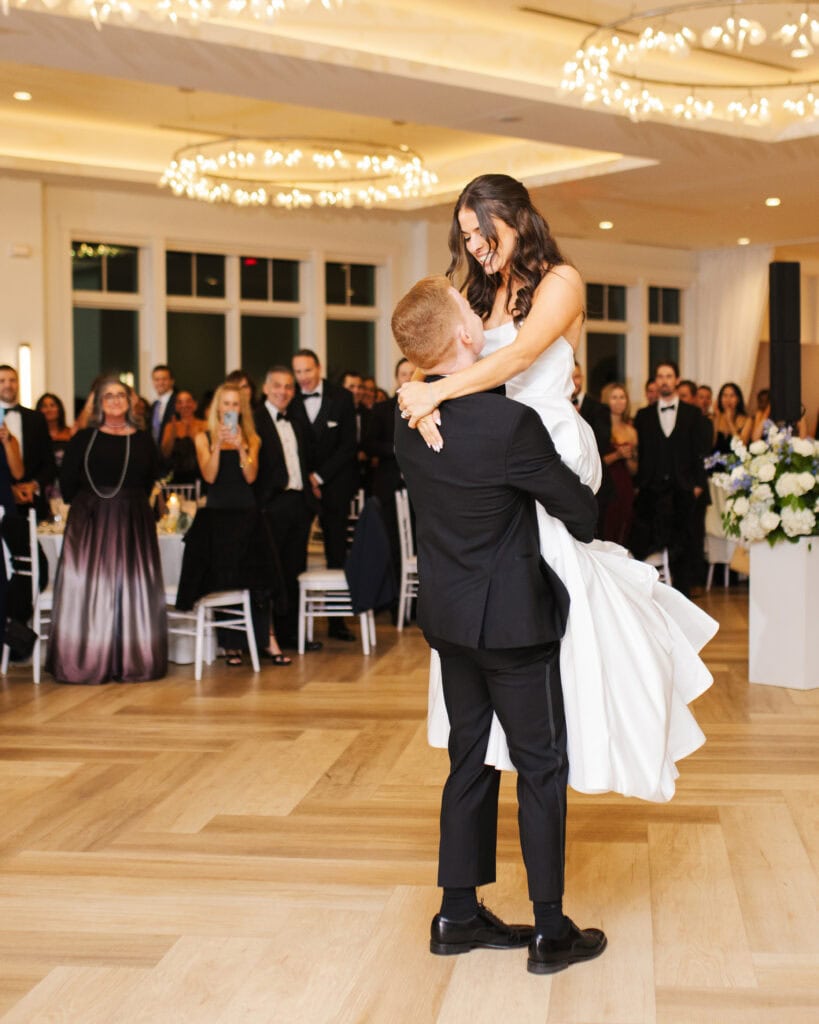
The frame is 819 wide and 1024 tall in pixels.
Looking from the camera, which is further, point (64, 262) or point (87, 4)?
point (64, 262)

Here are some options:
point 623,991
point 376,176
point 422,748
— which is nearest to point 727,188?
point 376,176

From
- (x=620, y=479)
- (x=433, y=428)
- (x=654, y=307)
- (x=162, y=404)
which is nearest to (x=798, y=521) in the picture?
(x=620, y=479)

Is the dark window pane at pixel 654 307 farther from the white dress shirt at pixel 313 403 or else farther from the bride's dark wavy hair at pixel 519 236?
the bride's dark wavy hair at pixel 519 236


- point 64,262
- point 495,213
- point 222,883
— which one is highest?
point 64,262

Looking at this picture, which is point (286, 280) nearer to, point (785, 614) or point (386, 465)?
point (386, 465)

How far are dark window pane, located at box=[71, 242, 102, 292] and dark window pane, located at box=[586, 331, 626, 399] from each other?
6.52 m

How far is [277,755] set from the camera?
540 centimetres

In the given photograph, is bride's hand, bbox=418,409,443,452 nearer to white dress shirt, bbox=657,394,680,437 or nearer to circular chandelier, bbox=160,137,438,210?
white dress shirt, bbox=657,394,680,437

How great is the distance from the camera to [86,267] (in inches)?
512

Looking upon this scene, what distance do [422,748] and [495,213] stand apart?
116 inches

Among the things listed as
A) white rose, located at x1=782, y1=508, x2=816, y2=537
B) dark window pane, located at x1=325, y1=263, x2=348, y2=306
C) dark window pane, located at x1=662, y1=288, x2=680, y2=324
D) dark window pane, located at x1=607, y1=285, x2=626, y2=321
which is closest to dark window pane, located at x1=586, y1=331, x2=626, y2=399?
dark window pane, located at x1=607, y1=285, x2=626, y2=321

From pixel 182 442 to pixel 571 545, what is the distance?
292 inches

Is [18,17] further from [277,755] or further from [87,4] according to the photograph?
[277,755]

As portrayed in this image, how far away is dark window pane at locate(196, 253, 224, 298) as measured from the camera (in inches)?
541
